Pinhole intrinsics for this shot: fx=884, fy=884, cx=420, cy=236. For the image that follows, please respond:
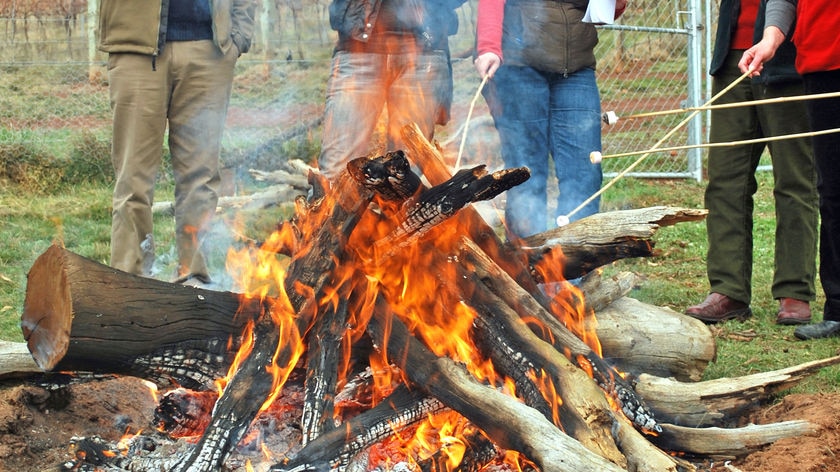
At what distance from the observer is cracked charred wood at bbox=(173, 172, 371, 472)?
9.62 feet

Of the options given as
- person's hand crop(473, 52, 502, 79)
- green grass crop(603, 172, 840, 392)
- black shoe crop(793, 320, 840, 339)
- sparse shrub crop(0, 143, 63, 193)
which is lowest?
green grass crop(603, 172, 840, 392)

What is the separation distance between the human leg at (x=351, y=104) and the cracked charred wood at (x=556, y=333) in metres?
1.78

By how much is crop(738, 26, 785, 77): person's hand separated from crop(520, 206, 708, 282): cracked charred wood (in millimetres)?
1317

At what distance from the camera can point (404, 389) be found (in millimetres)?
3053

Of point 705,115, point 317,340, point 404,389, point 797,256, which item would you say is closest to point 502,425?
point 404,389

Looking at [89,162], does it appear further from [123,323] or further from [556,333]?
[556,333]

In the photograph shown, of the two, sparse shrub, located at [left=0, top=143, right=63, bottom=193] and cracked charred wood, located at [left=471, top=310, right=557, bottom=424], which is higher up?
cracked charred wood, located at [left=471, top=310, right=557, bottom=424]

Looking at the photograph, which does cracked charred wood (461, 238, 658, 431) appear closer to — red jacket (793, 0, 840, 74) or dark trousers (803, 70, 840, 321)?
dark trousers (803, 70, 840, 321)

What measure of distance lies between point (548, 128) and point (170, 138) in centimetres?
232

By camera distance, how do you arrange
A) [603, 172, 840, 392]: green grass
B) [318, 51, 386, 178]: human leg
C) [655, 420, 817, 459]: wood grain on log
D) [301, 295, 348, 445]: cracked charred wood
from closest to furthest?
[301, 295, 348, 445]: cracked charred wood, [655, 420, 817, 459]: wood grain on log, [603, 172, 840, 392]: green grass, [318, 51, 386, 178]: human leg

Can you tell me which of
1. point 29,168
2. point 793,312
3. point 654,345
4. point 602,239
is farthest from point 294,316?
point 29,168

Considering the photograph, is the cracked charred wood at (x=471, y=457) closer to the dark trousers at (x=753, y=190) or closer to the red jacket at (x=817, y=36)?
the dark trousers at (x=753, y=190)

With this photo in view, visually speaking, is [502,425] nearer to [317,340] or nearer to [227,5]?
[317,340]

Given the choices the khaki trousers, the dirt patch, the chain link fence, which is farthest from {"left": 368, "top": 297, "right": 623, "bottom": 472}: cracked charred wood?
the chain link fence
